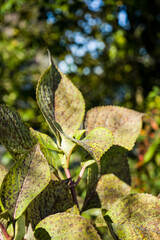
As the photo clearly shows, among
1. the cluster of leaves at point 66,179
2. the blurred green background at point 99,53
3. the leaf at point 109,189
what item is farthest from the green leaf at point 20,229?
the blurred green background at point 99,53

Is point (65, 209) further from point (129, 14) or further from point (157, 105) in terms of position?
point (129, 14)

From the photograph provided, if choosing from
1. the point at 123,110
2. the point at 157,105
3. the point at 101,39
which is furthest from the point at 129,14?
the point at 123,110

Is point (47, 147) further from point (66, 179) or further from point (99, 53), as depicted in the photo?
point (99, 53)

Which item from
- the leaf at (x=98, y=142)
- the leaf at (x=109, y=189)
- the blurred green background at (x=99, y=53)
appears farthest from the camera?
the blurred green background at (x=99, y=53)

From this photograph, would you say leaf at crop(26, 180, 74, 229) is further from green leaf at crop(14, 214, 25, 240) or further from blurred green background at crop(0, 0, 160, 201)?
blurred green background at crop(0, 0, 160, 201)

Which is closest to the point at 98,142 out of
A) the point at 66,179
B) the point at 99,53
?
the point at 66,179

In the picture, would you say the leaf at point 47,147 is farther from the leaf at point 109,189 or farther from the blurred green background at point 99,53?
the blurred green background at point 99,53

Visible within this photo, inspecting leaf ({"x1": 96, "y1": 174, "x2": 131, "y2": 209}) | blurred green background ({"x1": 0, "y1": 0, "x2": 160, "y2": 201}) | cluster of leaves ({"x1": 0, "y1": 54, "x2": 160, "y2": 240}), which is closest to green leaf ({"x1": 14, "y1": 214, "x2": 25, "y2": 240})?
cluster of leaves ({"x1": 0, "y1": 54, "x2": 160, "y2": 240})
